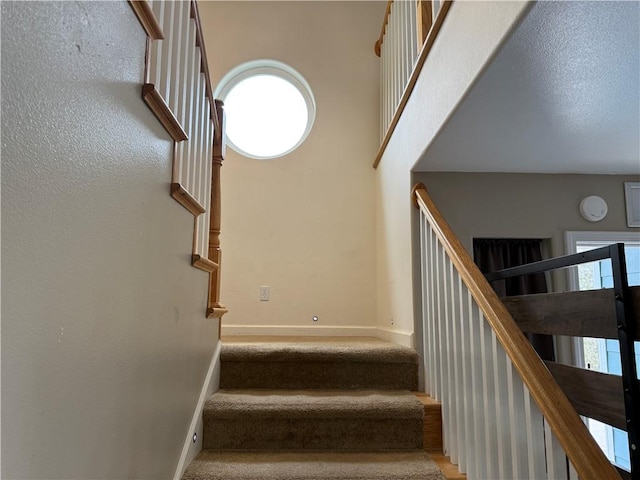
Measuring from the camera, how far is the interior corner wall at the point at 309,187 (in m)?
3.54

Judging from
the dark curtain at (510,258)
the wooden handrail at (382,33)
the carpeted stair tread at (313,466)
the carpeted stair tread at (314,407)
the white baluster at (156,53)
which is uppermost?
the wooden handrail at (382,33)

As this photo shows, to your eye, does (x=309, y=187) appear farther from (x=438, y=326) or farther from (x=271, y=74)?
(x=438, y=326)

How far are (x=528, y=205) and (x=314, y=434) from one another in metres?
1.87

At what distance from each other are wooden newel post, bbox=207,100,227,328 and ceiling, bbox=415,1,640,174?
110cm

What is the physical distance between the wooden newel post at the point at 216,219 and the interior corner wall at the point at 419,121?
104cm

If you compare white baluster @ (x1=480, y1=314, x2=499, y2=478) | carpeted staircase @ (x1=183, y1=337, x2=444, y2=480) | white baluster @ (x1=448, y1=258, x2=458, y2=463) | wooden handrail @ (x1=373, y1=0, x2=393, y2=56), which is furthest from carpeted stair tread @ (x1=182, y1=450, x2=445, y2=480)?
wooden handrail @ (x1=373, y1=0, x2=393, y2=56)

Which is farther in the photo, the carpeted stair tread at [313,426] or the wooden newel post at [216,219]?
the wooden newel post at [216,219]

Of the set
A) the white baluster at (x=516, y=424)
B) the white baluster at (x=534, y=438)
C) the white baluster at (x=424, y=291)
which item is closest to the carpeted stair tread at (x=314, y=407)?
the white baluster at (x=424, y=291)

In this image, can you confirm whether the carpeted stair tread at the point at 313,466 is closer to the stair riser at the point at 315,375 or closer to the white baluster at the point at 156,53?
the stair riser at the point at 315,375

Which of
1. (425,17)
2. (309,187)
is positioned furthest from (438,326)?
(309,187)

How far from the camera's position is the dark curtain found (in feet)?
9.20

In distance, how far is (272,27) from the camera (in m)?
3.83

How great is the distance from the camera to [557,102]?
178 cm

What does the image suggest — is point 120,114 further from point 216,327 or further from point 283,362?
point 283,362
